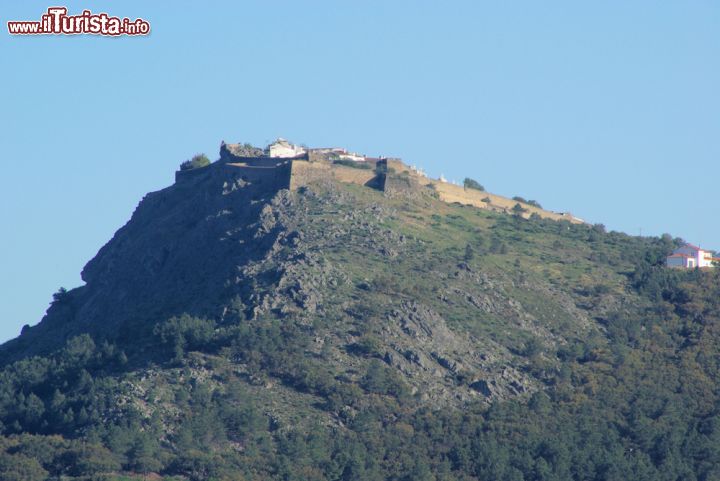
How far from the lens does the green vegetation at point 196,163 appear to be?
4653 inches

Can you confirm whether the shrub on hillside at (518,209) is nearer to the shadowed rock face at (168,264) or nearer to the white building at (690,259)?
the white building at (690,259)

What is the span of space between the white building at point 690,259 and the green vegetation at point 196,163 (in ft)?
99.8

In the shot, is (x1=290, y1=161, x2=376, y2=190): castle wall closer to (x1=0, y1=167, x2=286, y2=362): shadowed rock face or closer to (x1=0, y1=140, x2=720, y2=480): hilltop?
(x1=0, y1=140, x2=720, y2=480): hilltop

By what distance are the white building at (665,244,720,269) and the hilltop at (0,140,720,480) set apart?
3.88 meters

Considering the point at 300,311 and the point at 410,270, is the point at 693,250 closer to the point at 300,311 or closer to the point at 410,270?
the point at 410,270

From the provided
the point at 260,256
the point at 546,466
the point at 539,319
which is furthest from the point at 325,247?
the point at 546,466

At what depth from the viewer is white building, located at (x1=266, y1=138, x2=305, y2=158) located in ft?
372

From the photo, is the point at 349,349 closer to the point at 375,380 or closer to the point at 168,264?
the point at 375,380

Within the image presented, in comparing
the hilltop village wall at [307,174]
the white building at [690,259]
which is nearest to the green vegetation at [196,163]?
the hilltop village wall at [307,174]

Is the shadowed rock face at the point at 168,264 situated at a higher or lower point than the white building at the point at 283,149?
lower

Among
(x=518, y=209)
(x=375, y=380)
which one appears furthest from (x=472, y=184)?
(x=375, y=380)

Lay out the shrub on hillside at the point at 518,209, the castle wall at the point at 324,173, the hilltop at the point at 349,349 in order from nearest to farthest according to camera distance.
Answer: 1. the hilltop at the point at 349,349
2. the castle wall at the point at 324,173
3. the shrub on hillside at the point at 518,209

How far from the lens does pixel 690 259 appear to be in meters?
119

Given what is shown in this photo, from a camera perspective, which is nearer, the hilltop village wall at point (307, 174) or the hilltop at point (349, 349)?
the hilltop at point (349, 349)
